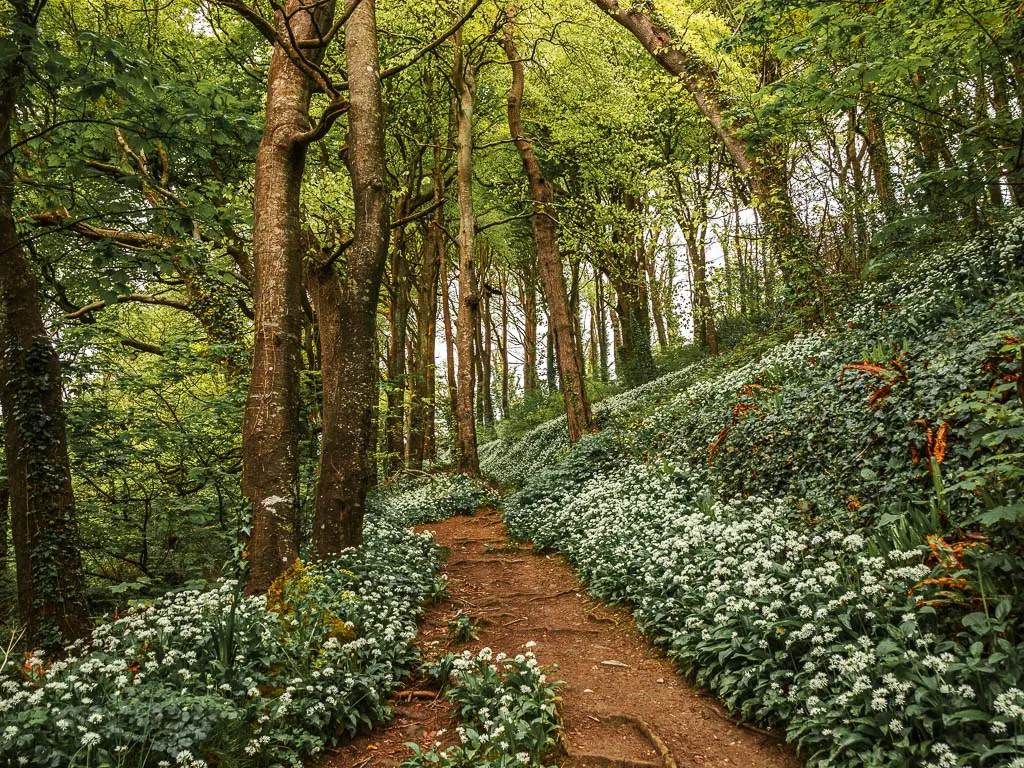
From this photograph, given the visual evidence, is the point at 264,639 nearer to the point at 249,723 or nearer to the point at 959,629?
the point at 249,723

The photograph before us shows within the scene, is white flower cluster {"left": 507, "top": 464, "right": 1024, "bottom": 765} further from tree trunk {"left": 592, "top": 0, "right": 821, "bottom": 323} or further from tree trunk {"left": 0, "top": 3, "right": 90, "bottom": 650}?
tree trunk {"left": 592, "top": 0, "right": 821, "bottom": 323}

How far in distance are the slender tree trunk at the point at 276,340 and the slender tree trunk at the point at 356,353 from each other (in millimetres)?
877

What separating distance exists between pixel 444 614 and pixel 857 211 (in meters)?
13.0

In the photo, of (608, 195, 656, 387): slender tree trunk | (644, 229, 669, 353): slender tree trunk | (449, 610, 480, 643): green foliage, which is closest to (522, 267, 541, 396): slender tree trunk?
(644, 229, 669, 353): slender tree trunk

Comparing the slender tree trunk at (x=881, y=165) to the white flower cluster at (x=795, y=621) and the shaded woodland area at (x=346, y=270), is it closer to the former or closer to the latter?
the shaded woodland area at (x=346, y=270)

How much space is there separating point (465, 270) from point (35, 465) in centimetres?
1114

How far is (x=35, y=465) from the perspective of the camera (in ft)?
16.5

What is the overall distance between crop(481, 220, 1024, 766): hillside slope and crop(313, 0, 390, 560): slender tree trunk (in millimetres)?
3272

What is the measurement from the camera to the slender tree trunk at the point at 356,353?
687 cm

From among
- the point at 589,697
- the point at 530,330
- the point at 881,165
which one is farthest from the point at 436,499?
the point at 530,330

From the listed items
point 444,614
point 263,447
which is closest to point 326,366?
point 263,447

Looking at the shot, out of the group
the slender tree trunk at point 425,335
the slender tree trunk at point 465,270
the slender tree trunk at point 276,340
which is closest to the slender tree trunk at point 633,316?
the slender tree trunk at point 425,335

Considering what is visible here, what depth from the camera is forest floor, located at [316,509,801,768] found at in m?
3.77

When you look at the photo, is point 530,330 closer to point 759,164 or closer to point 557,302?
point 557,302
